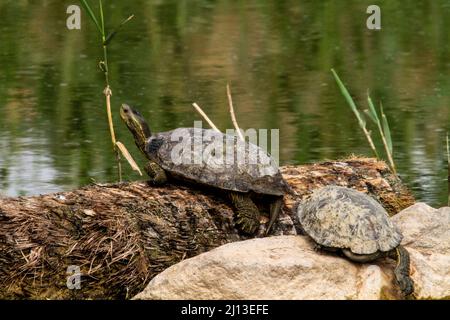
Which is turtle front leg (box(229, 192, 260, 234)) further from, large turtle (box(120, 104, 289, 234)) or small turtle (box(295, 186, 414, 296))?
Answer: small turtle (box(295, 186, 414, 296))

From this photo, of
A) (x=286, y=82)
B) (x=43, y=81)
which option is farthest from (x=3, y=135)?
(x=286, y=82)

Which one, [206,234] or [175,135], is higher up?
[175,135]

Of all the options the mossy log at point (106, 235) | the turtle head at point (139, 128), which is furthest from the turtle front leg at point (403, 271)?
the turtle head at point (139, 128)

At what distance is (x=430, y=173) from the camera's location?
33.5 ft

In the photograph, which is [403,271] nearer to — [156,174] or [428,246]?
[428,246]

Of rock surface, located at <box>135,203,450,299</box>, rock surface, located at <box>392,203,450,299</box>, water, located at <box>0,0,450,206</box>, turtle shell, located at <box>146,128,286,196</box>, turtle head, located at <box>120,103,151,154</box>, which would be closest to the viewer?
rock surface, located at <box>135,203,450,299</box>

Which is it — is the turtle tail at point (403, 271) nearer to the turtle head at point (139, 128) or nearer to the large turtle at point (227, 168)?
the large turtle at point (227, 168)

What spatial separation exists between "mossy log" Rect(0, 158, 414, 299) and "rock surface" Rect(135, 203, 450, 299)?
Result: 0.27 meters

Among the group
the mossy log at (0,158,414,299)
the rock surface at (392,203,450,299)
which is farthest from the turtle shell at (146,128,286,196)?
the rock surface at (392,203,450,299)

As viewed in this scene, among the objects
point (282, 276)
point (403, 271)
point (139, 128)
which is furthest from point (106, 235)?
point (403, 271)

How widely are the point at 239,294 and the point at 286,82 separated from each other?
6923 mm

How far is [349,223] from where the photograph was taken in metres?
6.84

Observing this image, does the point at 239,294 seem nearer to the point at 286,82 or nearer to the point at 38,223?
the point at 38,223

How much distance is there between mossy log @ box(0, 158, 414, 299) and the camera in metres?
7.03
